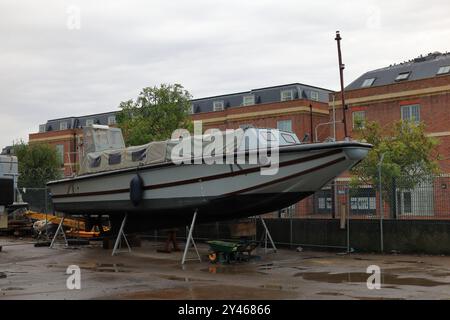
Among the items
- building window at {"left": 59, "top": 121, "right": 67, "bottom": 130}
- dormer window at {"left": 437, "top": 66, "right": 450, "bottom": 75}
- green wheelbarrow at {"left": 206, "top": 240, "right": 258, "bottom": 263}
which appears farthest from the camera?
building window at {"left": 59, "top": 121, "right": 67, "bottom": 130}

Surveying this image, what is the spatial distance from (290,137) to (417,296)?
7.29 meters

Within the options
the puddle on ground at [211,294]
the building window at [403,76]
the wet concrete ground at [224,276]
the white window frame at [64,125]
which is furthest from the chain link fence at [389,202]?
the white window frame at [64,125]

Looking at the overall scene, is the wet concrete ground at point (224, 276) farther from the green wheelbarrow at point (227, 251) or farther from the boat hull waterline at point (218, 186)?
the boat hull waterline at point (218, 186)

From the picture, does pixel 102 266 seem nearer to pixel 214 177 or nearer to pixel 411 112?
pixel 214 177

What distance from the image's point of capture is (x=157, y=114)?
3353cm

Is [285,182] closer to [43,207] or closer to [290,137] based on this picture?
[290,137]

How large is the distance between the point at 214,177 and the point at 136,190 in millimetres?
2939

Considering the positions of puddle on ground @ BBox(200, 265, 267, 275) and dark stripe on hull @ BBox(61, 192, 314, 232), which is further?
dark stripe on hull @ BBox(61, 192, 314, 232)

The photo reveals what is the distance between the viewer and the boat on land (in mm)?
14602

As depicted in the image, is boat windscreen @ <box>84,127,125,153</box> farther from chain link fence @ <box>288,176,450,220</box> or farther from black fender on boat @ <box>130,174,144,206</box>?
chain link fence @ <box>288,176,450,220</box>

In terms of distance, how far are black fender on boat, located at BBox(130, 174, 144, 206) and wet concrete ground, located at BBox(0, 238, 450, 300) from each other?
1723mm

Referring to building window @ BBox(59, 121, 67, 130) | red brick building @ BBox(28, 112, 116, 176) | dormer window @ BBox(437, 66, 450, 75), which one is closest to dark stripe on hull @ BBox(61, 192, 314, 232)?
dormer window @ BBox(437, 66, 450, 75)

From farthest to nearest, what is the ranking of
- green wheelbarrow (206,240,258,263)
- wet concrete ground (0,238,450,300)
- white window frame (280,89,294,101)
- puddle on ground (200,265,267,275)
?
white window frame (280,89,294,101) < green wheelbarrow (206,240,258,263) < puddle on ground (200,265,267,275) < wet concrete ground (0,238,450,300)
